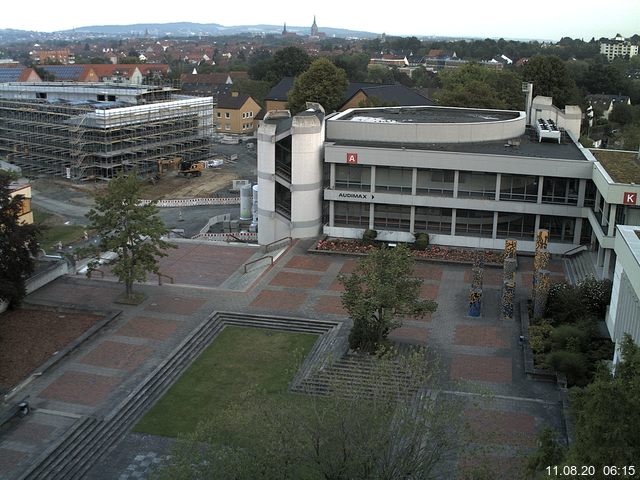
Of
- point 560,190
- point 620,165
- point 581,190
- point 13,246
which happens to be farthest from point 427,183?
point 13,246

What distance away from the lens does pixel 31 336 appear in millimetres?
30188

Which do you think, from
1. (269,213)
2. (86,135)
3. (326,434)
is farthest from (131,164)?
(326,434)

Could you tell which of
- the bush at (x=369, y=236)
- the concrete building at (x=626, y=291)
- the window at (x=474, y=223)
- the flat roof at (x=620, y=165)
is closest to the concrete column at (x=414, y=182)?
the window at (x=474, y=223)

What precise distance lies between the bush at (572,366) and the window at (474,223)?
1688 centimetres

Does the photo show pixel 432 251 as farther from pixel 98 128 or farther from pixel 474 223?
pixel 98 128

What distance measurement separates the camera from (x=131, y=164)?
2734 inches

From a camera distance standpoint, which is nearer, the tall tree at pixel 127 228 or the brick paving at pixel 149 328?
the brick paving at pixel 149 328

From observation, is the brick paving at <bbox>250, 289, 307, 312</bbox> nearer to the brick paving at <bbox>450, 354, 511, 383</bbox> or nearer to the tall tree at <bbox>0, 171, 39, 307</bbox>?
the brick paving at <bbox>450, 354, 511, 383</bbox>

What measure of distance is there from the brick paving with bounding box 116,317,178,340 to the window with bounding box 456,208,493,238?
18.8 meters

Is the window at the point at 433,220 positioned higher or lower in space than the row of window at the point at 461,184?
lower

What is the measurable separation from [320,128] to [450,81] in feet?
154

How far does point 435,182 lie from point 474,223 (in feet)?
10.9

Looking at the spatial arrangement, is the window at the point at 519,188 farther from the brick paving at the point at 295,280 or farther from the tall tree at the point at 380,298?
the tall tree at the point at 380,298

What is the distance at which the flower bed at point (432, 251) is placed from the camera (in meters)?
40.5
